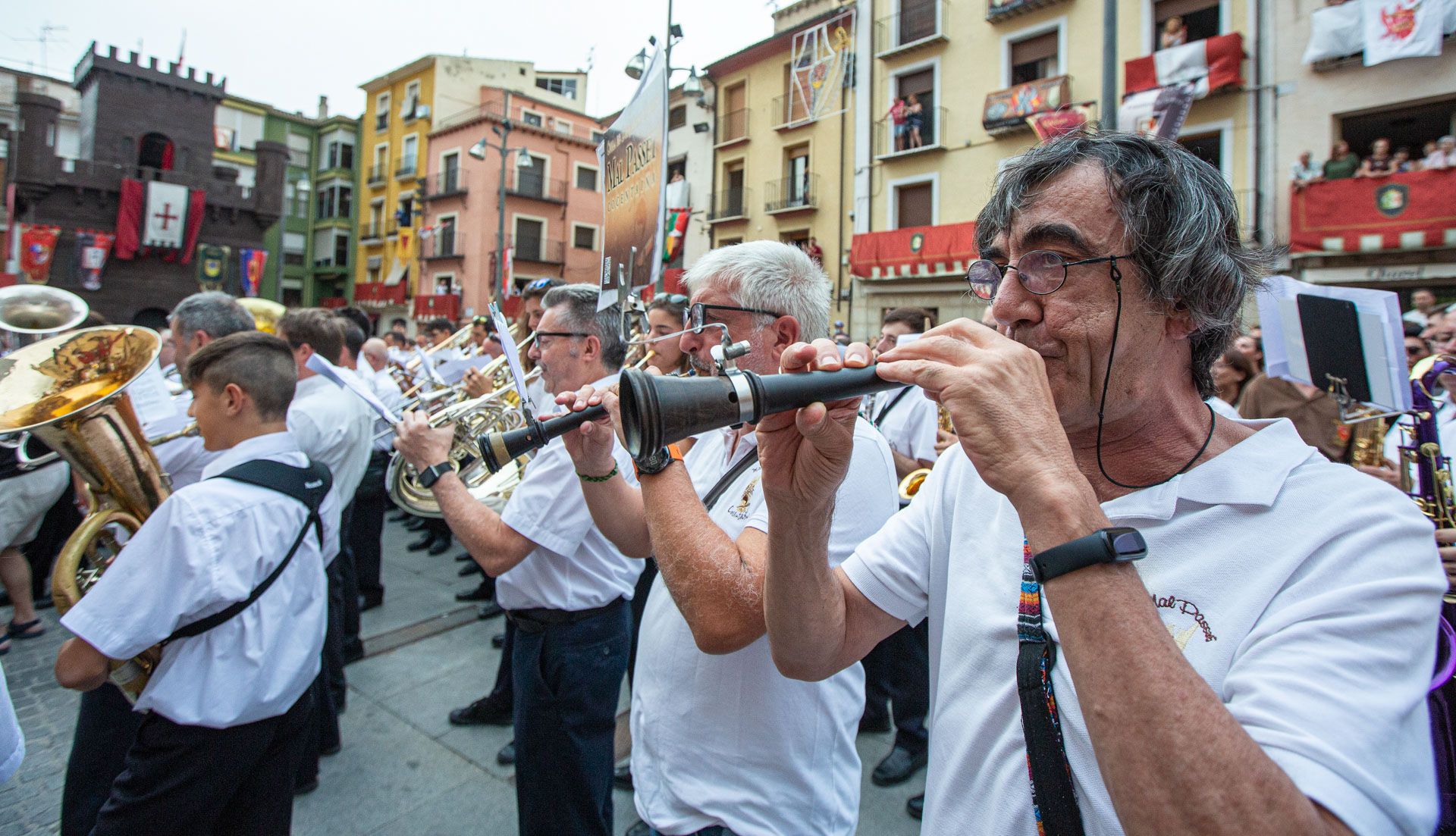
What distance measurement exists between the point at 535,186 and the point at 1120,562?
37776mm

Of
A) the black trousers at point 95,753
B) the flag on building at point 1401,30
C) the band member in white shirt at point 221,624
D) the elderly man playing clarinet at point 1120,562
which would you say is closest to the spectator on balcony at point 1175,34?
the flag on building at point 1401,30

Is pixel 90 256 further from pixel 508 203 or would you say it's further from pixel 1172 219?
pixel 1172 219

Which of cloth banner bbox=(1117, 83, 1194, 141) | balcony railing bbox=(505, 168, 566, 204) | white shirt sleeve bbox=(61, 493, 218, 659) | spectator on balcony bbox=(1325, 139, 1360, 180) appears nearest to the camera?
white shirt sleeve bbox=(61, 493, 218, 659)

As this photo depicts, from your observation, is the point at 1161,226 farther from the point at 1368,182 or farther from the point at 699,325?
the point at 1368,182

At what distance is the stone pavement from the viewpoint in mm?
3365

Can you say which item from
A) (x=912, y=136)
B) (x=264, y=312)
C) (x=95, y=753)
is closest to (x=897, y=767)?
(x=95, y=753)

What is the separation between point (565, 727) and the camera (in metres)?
2.60

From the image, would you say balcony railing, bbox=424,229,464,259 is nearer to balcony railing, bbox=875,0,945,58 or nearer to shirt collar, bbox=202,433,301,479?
balcony railing, bbox=875,0,945,58

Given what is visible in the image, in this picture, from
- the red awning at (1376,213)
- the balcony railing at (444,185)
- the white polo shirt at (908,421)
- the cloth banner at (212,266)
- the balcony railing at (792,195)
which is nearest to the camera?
the white polo shirt at (908,421)

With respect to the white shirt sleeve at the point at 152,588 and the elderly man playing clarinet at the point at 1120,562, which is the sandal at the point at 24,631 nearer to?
the white shirt sleeve at the point at 152,588

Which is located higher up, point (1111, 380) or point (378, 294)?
point (378, 294)

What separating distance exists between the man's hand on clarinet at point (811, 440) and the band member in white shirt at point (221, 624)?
190 cm

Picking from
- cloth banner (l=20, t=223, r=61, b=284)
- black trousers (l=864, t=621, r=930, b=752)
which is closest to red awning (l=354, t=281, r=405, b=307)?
cloth banner (l=20, t=223, r=61, b=284)

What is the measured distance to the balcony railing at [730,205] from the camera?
2381cm
